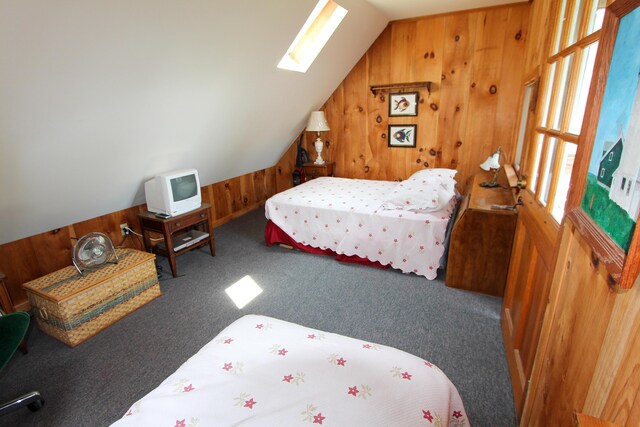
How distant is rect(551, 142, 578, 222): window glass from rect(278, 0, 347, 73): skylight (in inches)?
92.2

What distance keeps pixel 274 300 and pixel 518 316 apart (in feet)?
5.25

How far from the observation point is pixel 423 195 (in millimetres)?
2709

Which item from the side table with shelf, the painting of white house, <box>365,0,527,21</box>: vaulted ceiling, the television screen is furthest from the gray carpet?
<box>365,0,527,21</box>: vaulted ceiling

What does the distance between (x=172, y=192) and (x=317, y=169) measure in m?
2.16

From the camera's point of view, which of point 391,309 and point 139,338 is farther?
point 391,309

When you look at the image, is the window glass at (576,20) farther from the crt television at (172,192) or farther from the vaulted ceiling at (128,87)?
the crt television at (172,192)

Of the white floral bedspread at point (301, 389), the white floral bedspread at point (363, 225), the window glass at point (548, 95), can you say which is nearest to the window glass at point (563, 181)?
the window glass at point (548, 95)

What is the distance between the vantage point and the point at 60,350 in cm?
202

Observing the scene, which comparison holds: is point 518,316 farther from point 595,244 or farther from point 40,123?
point 40,123

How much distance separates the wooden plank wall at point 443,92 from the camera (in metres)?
3.40

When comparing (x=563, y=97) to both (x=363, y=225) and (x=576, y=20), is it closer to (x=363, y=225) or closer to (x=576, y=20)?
(x=576, y=20)

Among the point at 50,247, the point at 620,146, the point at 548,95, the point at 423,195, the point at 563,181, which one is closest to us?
the point at 620,146

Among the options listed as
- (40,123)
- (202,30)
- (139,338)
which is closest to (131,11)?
(202,30)

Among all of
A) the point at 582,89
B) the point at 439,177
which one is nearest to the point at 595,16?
the point at 582,89
